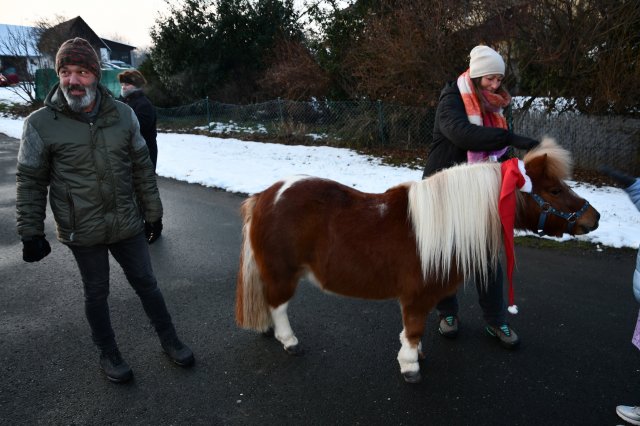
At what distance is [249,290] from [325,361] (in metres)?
0.74

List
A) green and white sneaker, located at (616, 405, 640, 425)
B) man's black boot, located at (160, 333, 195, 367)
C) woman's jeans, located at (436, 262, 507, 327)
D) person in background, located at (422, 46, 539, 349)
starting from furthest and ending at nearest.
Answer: woman's jeans, located at (436, 262, 507, 327)
man's black boot, located at (160, 333, 195, 367)
person in background, located at (422, 46, 539, 349)
green and white sneaker, located at (616, 405, 640, 425)

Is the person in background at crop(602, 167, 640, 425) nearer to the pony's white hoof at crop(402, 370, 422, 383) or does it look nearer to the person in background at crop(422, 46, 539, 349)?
the person in background at crop(422, 46, 539, 349)

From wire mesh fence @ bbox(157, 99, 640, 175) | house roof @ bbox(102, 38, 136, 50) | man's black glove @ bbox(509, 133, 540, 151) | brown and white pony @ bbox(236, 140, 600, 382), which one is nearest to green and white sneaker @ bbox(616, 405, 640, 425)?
brown and white pony @ bbox(236, 140, 600, 382)

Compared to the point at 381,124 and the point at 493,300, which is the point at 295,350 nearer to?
the point at 493,300

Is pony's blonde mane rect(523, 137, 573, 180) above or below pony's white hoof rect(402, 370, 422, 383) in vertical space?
above

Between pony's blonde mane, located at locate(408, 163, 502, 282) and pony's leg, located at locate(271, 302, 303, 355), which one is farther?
pony's leg, located at locate(271, 302, 303, 355)

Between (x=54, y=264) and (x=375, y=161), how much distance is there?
689 centimetres

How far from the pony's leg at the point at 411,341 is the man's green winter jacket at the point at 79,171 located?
1836 mm

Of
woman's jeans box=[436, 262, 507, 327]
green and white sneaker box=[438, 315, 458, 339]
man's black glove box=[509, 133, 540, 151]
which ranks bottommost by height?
green and white sneaker box=[438, 315, 458, 339]

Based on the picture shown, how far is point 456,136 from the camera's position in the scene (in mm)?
2600

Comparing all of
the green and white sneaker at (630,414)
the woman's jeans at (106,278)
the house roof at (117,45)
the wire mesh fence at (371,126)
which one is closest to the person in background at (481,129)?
the green and white sneaker at (630,414)

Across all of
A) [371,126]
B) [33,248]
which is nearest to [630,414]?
[33,248]

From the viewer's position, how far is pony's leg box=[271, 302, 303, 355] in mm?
3010

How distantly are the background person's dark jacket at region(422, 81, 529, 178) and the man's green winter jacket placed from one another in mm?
1992
